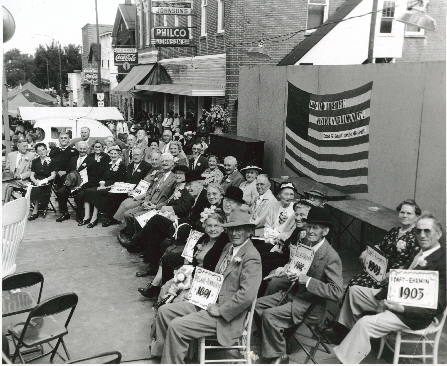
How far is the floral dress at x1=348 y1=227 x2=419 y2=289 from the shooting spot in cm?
464

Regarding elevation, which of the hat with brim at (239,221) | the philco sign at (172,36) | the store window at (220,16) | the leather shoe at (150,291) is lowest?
the leather shoe at (150,291)

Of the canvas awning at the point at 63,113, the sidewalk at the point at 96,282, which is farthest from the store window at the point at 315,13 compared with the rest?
the sidewalk at the point at 96,282

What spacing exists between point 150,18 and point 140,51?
2.98m

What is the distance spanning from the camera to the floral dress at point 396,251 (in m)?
4.64

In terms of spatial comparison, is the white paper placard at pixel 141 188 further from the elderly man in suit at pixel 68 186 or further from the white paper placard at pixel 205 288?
the white paper placard at pixel 205 288

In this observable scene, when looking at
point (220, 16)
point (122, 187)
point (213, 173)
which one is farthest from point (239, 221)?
point (220, 16)

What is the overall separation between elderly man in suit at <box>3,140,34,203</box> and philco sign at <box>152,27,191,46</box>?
898 cm

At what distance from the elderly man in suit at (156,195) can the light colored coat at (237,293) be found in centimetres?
339

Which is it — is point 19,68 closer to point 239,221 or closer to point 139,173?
point 139,173

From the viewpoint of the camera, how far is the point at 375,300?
4.48 m

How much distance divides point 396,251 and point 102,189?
5.90m

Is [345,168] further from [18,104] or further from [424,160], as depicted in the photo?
[18,104]

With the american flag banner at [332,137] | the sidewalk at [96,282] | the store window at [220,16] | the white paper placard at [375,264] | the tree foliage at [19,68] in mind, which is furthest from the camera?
the tree foliage at [19,68]

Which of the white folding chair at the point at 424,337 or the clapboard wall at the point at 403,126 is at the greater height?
the clapboard wall at the point at 403,126
